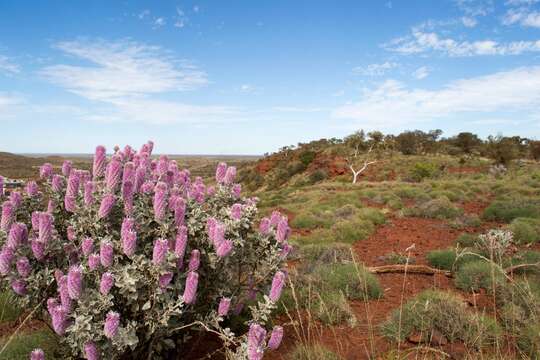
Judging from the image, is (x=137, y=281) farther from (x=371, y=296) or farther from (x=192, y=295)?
(x=371, y=296)

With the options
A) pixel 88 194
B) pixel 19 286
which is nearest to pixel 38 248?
pixel 19 286

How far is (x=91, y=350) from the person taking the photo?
2.49 metres

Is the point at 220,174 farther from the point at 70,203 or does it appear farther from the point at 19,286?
the point at 19,286

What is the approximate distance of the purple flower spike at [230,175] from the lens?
3.71 metres

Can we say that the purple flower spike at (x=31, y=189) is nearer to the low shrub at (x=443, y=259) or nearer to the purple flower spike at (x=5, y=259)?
the purple flower spike at (x=5, y=259)

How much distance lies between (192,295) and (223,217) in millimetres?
868

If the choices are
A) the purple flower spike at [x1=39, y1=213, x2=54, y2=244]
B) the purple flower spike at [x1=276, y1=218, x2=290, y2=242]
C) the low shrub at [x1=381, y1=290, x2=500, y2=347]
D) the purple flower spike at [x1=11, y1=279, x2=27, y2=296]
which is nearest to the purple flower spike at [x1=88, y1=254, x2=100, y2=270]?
the purple flower spike at [x1=39, y1=213, x2=54, y2=244]

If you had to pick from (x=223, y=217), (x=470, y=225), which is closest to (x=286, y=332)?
(x=223, y=217)

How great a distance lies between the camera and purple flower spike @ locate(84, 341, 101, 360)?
2479 mm

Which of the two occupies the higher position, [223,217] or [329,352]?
[223,217]

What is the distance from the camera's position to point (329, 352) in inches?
142

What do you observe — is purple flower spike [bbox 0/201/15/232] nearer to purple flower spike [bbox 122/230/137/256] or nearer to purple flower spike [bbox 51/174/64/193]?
purple flower spike [bbox 51/174/64/193]

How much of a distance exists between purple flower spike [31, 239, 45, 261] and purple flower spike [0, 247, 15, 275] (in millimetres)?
134

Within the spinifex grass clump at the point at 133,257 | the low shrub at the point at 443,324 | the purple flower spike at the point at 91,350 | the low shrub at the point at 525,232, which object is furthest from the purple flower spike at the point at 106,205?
the low shrub at the point at 525,232
